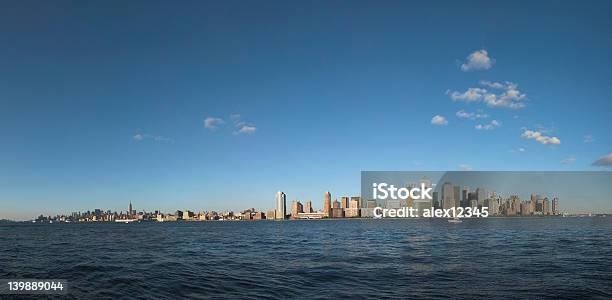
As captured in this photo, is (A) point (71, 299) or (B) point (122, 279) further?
(B) point (122, 279)

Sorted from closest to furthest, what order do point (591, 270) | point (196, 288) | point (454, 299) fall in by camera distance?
point (454, 299) → point (196, 288) → point (591, 270)

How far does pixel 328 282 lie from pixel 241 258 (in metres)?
16.4

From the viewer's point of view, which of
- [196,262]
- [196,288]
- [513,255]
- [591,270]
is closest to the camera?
[196,288]

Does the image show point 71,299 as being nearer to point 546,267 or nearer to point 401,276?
point 401,276

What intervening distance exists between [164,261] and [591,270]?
33242 millimetres

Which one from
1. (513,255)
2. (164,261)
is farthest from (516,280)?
(164,261)

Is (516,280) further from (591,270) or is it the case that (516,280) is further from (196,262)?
(196,262)

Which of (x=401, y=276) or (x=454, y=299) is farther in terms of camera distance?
(x=401, y=276)

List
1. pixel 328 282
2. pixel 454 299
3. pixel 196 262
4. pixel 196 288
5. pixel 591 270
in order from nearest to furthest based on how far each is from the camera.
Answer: pixel 454 299
pixel 196 288
pixel 328 282
pixel 591 270
pixel 196 262

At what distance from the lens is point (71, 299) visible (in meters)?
19.5

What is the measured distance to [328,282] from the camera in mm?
24094

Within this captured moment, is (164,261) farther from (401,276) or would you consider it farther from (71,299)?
(401,276)

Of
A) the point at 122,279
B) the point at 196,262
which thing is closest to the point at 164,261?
the point at 196,262

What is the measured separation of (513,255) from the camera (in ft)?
124
